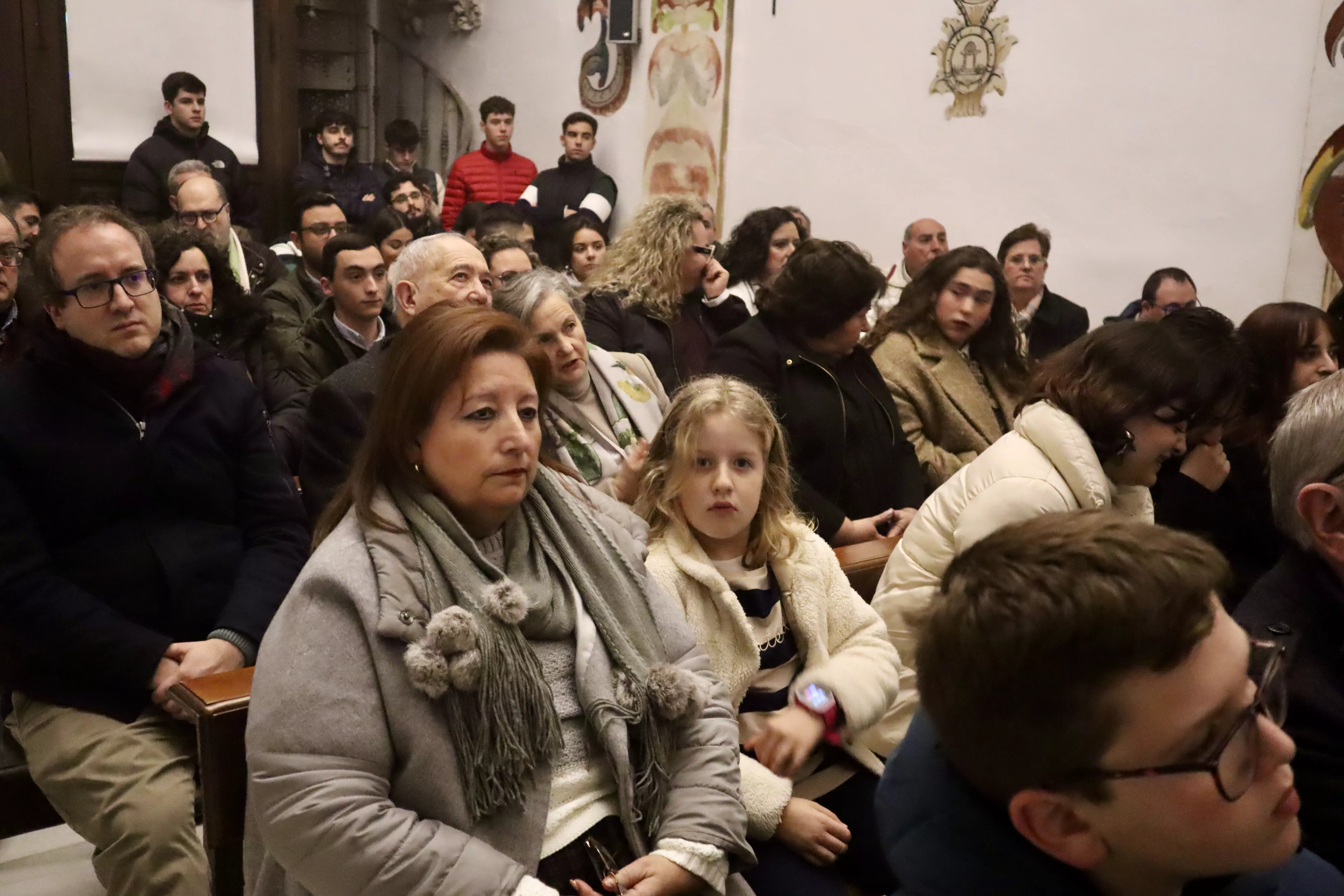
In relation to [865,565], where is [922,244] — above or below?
above

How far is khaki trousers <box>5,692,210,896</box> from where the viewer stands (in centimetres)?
219

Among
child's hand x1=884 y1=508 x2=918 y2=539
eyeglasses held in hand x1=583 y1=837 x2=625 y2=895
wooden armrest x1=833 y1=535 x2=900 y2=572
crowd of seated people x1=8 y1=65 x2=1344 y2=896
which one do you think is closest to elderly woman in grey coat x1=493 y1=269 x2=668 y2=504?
crowd of seated people x1=8 y1=65 x2=1344 y2=896

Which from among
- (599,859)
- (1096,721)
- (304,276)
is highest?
(1096,721)

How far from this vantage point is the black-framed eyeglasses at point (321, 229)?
564 cm

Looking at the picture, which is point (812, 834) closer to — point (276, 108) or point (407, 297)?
point (407, 297)

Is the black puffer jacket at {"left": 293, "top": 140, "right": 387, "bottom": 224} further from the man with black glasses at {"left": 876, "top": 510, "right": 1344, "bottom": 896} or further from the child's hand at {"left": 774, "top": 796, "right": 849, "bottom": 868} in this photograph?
the man with black glasses at {"left": 876, "top": 510, "right": 1344, "bottom": 896}

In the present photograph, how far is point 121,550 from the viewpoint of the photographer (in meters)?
2.40

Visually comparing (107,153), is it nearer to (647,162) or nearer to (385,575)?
(647,162)

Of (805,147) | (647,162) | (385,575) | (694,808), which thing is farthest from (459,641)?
(647,162)

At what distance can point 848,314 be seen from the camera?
3.54 m

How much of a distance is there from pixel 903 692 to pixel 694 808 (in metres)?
0.80

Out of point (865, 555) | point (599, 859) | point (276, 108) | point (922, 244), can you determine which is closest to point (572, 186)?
point (276, 108)

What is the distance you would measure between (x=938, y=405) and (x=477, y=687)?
2.62 meters

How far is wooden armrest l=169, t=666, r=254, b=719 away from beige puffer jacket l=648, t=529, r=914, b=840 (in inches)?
28.2
